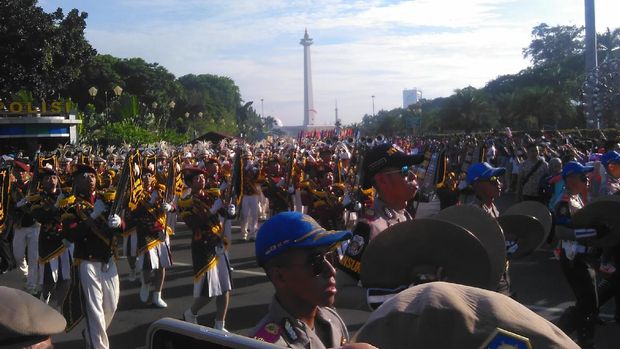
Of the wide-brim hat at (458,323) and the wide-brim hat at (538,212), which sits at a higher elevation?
the wide-brim hat at (458,323)

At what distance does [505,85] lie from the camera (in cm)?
7125

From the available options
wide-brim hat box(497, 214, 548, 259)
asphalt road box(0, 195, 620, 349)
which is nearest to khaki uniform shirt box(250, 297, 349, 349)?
wide-brim hat box(497, 214, 548, 259)

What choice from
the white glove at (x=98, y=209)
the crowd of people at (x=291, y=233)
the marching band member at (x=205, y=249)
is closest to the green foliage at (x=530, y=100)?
the crowd of people at (x=291, y=233)

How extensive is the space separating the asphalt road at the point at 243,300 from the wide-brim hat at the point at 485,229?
384 cm

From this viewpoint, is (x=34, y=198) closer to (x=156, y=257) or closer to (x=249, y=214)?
(x=156, y=257)

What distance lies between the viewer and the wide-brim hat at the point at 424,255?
256cm

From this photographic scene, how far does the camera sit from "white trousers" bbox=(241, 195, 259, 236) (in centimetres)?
1495

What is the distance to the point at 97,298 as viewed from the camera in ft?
20.8

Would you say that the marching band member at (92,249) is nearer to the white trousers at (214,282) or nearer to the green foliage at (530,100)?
the white trousers at (214,282)

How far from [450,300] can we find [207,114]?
76860mm

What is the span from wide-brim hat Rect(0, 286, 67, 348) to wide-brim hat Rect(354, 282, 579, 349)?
1007 millimetres

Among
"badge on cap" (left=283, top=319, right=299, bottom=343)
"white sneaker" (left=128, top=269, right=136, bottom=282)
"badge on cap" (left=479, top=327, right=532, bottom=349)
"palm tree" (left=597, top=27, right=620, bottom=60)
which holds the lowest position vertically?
"white sneaker" (left=128, top=269, right=136, bottom=282)

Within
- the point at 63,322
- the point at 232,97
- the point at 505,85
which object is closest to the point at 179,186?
the point at 63,322

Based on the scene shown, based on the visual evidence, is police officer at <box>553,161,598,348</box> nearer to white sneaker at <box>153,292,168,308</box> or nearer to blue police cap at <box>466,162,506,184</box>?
blue police cap at <box>466,162,506,184</box>
